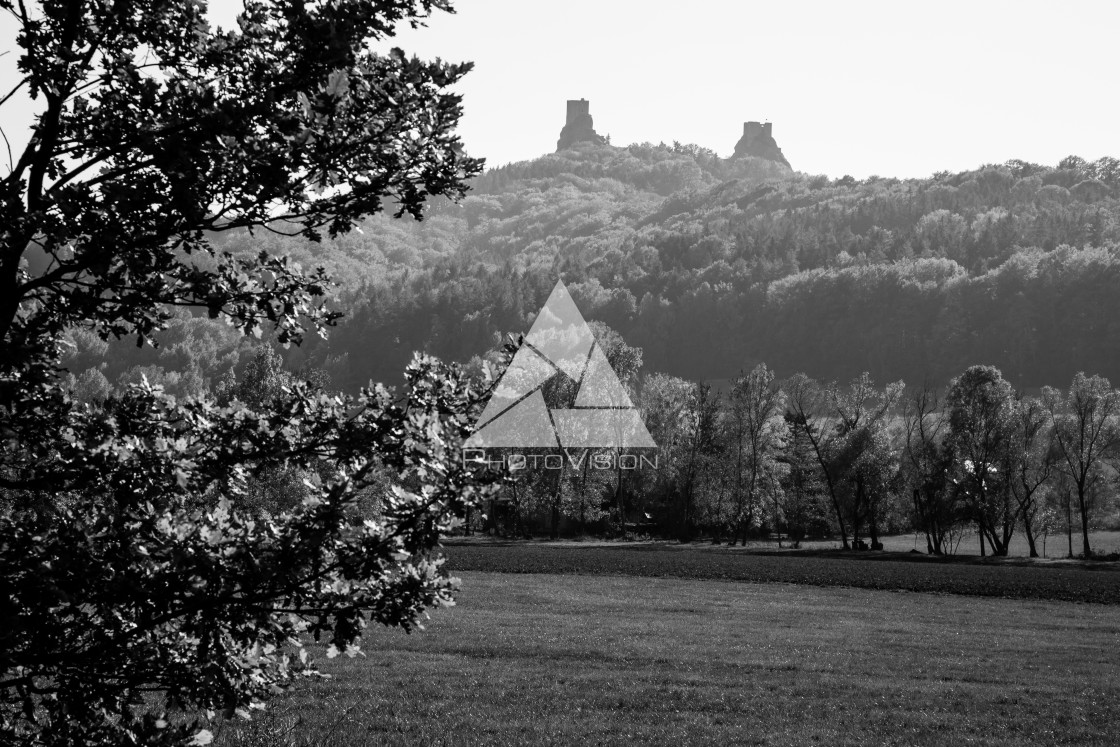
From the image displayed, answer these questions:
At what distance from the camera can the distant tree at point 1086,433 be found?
70500 mm

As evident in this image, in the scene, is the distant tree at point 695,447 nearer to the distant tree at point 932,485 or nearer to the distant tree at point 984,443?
the distant tree at point 932,485

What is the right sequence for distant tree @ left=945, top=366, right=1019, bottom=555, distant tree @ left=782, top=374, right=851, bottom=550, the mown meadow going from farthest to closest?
distant tree @ left=782, top=374, right=851, bottom=550
distant tree @ left=945, top=366, right=1019, bottom=555
the mown meadow

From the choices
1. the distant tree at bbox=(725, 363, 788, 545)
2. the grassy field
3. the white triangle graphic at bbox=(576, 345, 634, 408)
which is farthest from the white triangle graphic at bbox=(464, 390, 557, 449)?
the grassy field

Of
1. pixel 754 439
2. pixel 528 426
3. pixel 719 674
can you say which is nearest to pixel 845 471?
pixel 754 439

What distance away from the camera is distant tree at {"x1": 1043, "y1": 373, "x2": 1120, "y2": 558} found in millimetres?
70500

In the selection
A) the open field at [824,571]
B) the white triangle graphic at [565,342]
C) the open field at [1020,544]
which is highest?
the white triangle graphic at [565,342]

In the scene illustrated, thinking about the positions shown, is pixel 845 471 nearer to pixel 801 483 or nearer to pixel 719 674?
pixel 801 483

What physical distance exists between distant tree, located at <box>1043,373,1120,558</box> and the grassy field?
41609 mm

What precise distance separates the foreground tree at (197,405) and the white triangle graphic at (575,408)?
55.5 m

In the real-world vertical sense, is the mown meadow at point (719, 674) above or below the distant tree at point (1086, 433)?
below

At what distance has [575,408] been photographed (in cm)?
7438

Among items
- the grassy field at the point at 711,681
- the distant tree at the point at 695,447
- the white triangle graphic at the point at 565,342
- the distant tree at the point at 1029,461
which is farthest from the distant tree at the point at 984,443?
the grassy field at the point at 711,681

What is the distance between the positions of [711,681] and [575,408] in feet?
182

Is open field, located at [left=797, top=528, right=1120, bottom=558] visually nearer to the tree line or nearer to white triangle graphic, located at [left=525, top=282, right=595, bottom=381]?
the tree line
